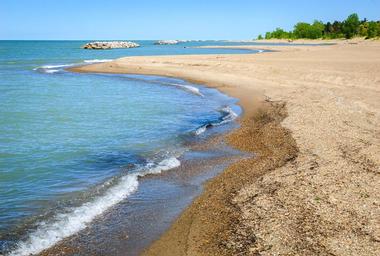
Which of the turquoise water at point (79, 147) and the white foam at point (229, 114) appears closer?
the turquoise water at point (79, 147)

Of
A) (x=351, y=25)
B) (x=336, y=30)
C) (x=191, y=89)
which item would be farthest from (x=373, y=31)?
(x=191, y=89)

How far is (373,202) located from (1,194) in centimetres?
815

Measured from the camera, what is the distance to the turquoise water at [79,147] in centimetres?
801

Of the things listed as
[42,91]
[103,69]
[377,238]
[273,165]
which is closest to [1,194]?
[273,165]

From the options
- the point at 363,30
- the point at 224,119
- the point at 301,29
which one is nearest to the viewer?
the point at 224,119

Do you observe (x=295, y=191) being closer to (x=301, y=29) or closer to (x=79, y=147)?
(x=79, y=147)

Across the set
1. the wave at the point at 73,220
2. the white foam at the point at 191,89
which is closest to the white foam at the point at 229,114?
the white foam at the point at 191,89

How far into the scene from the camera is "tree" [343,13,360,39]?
137 meters

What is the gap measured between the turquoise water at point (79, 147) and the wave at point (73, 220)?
0.06 feet

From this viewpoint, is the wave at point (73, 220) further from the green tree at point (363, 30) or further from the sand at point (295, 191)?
the green tree at point (363, 30)

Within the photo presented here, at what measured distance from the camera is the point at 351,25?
138 meters

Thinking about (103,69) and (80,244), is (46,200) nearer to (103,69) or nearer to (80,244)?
(80,244)

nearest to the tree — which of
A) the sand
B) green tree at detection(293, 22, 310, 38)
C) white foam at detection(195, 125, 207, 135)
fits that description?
green tree at detection(293, 22, 310, 38)

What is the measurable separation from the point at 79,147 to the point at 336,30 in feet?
552
